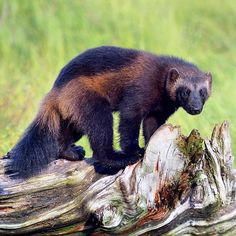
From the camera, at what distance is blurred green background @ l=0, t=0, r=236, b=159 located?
404 inches

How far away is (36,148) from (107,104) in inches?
25.7

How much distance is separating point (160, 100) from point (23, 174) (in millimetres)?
1370

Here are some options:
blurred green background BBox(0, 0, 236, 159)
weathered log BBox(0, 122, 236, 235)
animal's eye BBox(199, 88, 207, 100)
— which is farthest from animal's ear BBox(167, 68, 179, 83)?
blurred green background BBox(0, 0, 236, 159)

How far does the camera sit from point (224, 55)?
1044 centimetres

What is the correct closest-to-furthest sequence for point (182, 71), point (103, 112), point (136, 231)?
point (136, 231) < point (103, 112) < point (182, 71)

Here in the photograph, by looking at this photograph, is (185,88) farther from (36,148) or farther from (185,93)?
(36,148)

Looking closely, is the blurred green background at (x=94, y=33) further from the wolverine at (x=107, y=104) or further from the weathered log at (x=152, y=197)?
the weathered log at (x=152, y=197)

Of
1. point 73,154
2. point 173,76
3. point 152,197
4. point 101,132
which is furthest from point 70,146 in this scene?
point 152,197

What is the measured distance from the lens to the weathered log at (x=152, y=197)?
4.88 meters

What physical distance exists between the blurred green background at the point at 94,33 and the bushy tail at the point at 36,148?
379 centimetres

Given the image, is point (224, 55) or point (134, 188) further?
point (224, 55)

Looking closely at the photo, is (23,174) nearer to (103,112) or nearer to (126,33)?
(103,112)

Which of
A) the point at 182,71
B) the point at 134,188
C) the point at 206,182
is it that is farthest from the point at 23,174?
the point at 182,71

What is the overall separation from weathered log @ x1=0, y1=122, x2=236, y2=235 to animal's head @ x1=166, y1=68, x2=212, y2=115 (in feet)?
3.12
